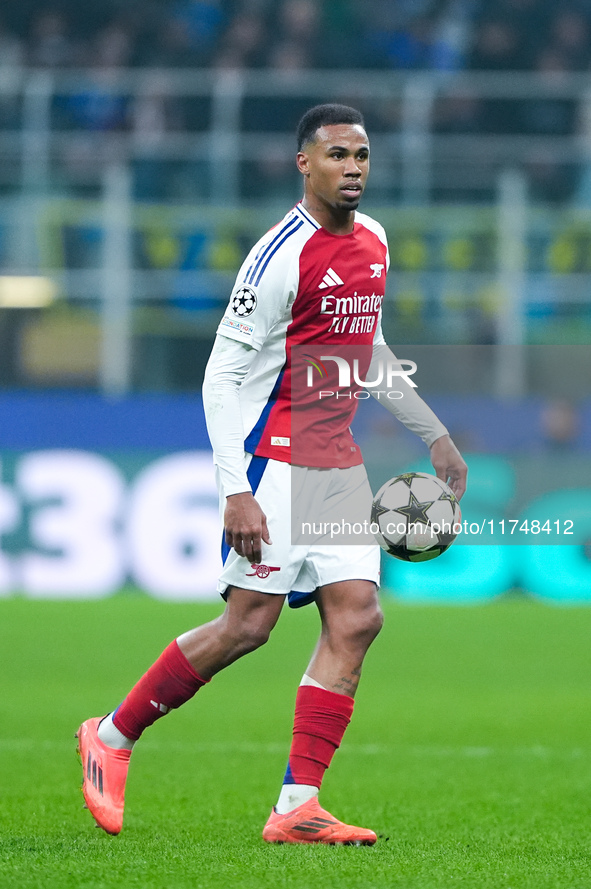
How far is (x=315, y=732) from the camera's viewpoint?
4.21 meters

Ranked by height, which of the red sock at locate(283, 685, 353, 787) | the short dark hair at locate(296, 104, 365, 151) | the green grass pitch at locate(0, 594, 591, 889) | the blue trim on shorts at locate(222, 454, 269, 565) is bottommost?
the green grass pitch at locate(0, 594, 591, 889)

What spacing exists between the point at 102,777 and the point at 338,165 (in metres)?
2.00

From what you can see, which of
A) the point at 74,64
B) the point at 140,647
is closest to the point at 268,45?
the point at 74,64

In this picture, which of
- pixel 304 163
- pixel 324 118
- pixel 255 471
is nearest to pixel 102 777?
pixel 255 471

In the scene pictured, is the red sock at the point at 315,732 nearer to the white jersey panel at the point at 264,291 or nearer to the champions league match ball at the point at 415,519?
the champions league match ball at the point at 415,519

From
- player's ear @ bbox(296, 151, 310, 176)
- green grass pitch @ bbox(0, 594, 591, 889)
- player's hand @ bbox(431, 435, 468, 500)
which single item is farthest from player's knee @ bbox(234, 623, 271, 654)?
player's ear @ bbox(296, 151, 310, 176)

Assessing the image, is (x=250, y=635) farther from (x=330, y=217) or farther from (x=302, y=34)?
(x=302, y=34)

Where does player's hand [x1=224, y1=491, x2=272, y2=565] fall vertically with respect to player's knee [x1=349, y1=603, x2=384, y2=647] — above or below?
above

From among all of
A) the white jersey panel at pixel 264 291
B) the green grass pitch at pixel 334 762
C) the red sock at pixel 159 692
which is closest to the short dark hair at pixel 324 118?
the white jersey panel at pixel 264 291

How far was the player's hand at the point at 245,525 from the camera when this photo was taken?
3.99 metres

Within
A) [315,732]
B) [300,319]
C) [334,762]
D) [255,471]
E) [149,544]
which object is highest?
[300,319]

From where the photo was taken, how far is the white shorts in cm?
414

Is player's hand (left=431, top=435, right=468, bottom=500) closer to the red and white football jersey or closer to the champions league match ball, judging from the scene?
the champions league match ball

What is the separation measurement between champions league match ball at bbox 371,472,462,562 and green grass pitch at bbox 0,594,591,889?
2.89 feet
